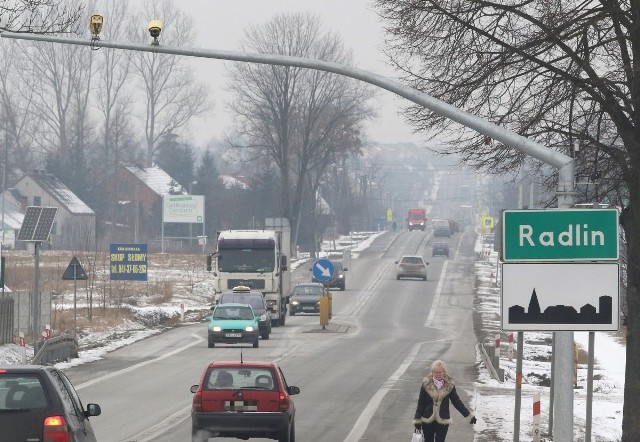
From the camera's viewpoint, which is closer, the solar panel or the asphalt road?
the asphalt road

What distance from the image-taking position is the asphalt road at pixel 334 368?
24.1 meters

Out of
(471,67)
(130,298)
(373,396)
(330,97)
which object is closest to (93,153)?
(330,97)

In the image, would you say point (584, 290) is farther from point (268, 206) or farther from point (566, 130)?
point (268, 206)

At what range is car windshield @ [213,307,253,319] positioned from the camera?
44281mm

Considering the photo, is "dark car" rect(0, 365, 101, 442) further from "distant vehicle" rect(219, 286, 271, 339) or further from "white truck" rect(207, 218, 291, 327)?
"white truck" rect(207, 218, 291, 327)

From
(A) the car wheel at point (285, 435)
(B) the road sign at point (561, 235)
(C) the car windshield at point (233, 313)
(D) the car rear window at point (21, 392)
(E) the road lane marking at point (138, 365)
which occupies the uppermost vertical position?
(B) the road sign at point (561, 235)

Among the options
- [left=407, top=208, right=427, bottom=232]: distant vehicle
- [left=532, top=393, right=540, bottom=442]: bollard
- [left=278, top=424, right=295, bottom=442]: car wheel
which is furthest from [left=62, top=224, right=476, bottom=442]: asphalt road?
[left=407, top=208, right=427, bottom=232]: distant vehicle

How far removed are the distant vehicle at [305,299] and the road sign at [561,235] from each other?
51496mm

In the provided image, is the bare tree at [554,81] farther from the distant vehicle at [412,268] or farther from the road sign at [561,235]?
the distant vehicle at [412,268]

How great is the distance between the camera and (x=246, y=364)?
20.3 m

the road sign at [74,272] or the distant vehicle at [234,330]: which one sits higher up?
the road sign at [74,272]

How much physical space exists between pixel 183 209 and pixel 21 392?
107139 mm

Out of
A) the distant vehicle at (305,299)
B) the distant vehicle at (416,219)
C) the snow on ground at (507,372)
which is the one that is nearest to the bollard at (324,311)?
the snow on ground at (507,372)

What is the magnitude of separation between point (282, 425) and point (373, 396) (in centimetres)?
1042
